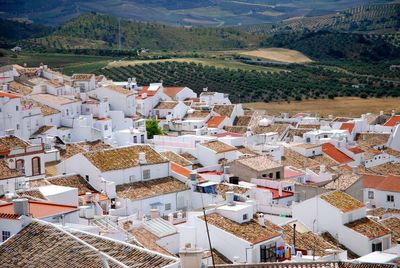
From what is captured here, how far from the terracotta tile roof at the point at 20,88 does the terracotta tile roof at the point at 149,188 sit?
71.6ft

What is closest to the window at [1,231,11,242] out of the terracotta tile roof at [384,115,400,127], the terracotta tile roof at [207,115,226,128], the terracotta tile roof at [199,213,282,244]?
the terracotta tile roof at [199,213,282,244]

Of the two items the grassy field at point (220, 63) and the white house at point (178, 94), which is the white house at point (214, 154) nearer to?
the white house at point (178, 94)

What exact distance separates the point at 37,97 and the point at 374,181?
22171mm

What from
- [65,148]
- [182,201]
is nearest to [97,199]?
[182,201]

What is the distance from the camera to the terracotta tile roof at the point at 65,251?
21625mm

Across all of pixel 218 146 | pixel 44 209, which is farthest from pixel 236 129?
pixel 44 209

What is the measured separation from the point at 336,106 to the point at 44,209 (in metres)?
70.1

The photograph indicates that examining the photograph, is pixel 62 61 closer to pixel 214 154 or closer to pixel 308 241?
pixel 214 154

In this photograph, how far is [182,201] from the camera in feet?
140

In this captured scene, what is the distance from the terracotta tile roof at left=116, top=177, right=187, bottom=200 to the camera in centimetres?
4153

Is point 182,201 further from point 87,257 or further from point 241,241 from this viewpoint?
point 87,257

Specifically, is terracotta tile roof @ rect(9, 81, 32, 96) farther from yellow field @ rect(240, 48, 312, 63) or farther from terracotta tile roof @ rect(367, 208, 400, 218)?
yellow field @ rect(240, 48, 312, 63)

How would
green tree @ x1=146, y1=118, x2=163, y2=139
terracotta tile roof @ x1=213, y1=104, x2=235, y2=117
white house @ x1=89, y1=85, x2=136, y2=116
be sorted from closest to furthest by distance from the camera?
green tree @ x1=146, y1=118, x2=163, y2=139 < white house @ x1=89, y1=85, x2=136, y2=116 < terracotta tile roof @ x1=213, y1=104, x2=235, y2=117

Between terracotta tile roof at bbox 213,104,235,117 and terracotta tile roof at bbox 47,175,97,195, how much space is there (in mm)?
28034
